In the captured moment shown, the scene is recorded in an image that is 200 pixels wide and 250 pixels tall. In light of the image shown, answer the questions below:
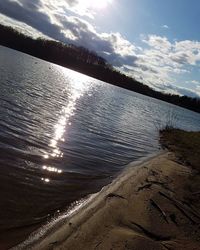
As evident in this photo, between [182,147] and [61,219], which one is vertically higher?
[182,147]

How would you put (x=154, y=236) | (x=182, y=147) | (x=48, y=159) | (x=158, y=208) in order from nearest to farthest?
(x=154, y=236) < (x=158, y=208) < (x=48, y=159) < (x=182, y=147)

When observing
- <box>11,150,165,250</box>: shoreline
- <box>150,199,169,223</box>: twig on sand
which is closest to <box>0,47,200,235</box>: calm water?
<box>11,150,165,250</box>: shoreline

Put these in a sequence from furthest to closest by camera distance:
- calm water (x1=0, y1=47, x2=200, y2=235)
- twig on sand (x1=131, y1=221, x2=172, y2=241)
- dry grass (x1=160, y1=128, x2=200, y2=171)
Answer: dry grass (x1=160, y1=128, x2=200, y2=171) → calm water (x1=0, y1=47, x2=200, y2=235) → twig on sand (x1=131, y1=221, x2=172, y2=241)

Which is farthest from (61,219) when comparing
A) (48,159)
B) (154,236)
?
(48,159)

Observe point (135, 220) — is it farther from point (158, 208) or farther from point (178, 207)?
point (178, 207)

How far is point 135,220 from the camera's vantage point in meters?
8.79

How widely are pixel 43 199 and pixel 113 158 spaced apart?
7.59 metres

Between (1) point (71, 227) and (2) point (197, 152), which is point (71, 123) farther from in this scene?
(1) point (71, 227)

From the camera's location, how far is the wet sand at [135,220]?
7227 millimetres

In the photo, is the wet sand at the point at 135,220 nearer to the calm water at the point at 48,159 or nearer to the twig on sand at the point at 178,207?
the twig on sand at the point at 178,207

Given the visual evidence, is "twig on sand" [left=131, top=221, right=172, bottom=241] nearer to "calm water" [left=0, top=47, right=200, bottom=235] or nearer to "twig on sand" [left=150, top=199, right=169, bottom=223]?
"twig on sand" [left=150, top=199, right=169, bottom=223]

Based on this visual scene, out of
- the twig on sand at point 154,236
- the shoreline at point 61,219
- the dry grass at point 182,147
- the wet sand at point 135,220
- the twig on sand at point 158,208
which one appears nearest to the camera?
the shoreline at point 61,219

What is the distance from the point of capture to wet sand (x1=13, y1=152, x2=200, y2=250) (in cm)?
723

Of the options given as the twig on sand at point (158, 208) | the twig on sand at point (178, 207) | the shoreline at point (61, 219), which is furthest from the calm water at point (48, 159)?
the twig on sand at point (178, 207)
